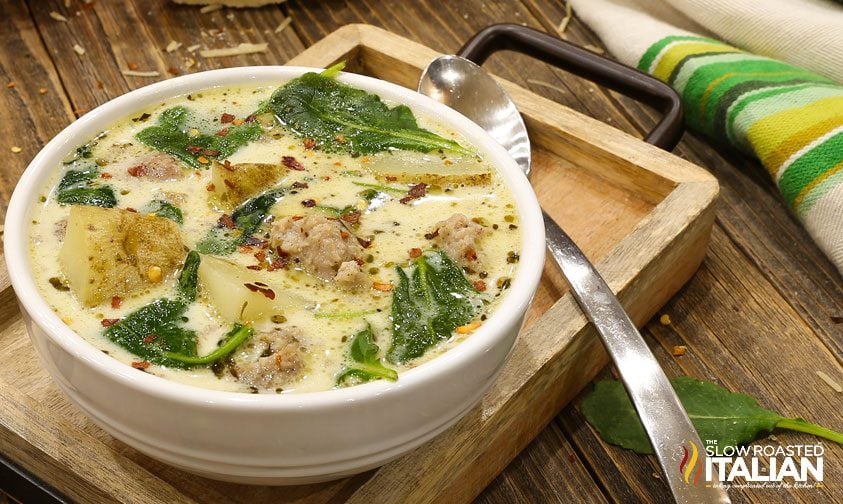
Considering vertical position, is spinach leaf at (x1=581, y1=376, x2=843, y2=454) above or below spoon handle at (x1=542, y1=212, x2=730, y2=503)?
below

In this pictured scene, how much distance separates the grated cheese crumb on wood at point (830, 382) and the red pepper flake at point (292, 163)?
59.5 inches

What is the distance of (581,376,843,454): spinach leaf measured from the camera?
2443 millimetres

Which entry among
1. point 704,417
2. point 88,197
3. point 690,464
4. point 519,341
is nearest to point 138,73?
point 88,197

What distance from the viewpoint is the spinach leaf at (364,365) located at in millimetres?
1791

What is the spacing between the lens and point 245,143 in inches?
95.2

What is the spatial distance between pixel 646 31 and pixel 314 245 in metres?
2.21

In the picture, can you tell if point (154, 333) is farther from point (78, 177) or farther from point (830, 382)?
point (830, 382)

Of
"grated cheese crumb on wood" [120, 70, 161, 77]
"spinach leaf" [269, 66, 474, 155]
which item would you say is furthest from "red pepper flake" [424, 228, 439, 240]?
"grated cheese crumb on wood" [120, 70, 161, 77]

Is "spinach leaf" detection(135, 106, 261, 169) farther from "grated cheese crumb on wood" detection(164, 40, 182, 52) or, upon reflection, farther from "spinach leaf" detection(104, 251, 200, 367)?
"grated cheese crumb on wood" detection(164, 40, 182, 52)

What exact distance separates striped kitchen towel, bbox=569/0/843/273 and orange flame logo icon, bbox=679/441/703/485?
3.77 feet

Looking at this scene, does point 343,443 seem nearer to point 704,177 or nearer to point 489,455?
point 489,455

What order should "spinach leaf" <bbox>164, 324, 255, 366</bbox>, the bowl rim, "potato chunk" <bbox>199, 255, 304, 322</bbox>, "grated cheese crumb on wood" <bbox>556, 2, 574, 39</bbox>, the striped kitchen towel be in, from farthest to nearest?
"grated cheese crumb on wood" <bbox>556, 2, 574, 39</bbox> → the striped kitchen towel → "potato chunk" <bbox>199, 255, 304, 322</bbox> → "spinach leaf" <bbox>164, 324, 255, 366</bbox> → the bowl rim

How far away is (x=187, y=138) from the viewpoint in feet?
7.91

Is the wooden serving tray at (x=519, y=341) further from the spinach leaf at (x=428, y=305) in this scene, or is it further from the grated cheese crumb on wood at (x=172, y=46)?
the grated cheese crumb on wood at (x=172, y=46)
